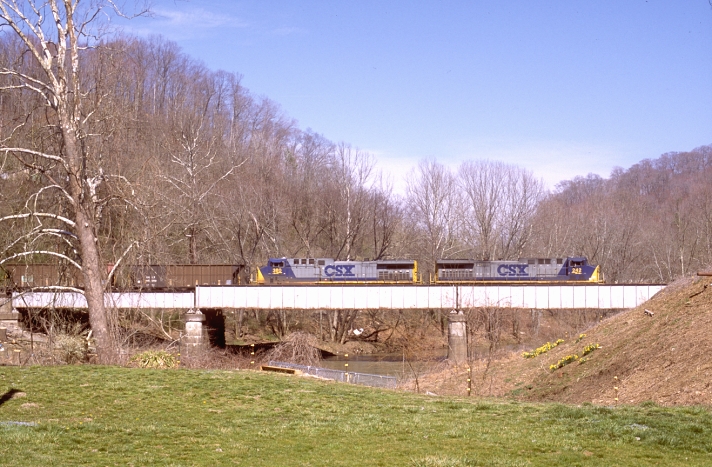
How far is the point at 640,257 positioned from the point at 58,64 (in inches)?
2699

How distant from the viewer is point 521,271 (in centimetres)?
5194

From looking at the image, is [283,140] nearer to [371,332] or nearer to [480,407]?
[371,332]

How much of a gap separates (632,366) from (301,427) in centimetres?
1360

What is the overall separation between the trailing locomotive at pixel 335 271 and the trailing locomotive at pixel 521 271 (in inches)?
110

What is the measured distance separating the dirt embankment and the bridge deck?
1068 centimetres

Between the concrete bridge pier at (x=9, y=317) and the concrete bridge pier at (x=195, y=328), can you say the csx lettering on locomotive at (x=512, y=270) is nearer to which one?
the concrete bridge pier at (x=195, y=328)

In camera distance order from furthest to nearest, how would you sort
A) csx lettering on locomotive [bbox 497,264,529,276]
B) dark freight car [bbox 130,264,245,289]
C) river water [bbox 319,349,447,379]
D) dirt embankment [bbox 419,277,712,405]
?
1. csx lettering on locomotive [bbox 497,264,529,276]
2. dark freight car [bbox 130,264,245,289]
3. river water [bbox 319,349,447,379]
4. dirt embankment [bbox 419,277,712,405]

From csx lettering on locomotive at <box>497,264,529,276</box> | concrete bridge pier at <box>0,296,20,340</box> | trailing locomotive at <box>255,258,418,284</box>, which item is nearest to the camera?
concrete bridge pier at <box>0,296,20,340</box>

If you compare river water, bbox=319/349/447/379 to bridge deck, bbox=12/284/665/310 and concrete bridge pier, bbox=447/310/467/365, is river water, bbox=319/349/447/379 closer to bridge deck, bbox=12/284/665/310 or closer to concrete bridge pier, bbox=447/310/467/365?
concrete bridge pier, bbox=447/310/467/365

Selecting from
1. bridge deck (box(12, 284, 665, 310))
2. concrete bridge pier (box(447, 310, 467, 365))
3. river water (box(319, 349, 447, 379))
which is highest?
bridge deck (box(12, 284, 665, 310))

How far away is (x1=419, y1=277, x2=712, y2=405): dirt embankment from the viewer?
18.5 m

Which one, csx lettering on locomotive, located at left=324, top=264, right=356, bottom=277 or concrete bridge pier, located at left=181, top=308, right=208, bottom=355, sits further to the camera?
csx lettering on locomotive, located at left=324, top=264, right=356, bottom=277

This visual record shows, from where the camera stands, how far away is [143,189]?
839 inches

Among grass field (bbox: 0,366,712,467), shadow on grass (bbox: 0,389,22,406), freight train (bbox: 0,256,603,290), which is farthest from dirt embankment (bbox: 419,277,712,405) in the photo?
freight train (bbox: 0,256,603,290)
